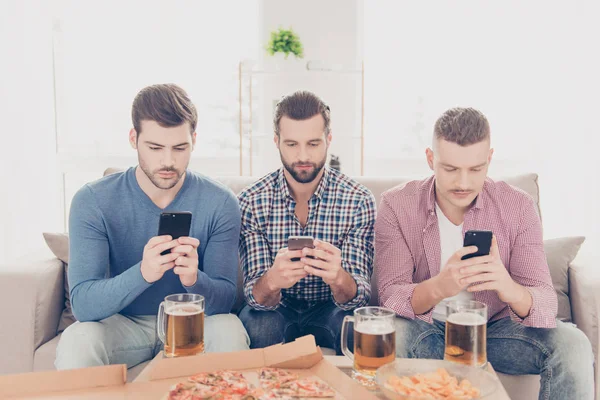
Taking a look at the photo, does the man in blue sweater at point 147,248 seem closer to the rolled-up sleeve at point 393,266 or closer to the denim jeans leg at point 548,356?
the rolled-up sleeve at point 393,266

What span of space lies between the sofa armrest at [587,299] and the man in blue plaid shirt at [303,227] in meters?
0.70

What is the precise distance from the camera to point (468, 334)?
1252 millimetres

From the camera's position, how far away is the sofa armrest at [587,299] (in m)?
1.87

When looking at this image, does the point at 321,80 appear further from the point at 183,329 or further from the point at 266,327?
the point at 183,329

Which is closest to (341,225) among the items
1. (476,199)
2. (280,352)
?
(476,199)

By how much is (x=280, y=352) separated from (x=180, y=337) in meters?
0.22

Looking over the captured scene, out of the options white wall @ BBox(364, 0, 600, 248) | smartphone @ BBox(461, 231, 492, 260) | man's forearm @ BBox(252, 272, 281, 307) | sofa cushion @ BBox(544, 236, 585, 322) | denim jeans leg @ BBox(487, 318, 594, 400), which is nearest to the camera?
smartphone @ BBox(461, 231, 492, 260)

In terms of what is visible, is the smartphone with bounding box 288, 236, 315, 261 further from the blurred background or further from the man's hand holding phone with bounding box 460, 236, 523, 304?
the blurred background

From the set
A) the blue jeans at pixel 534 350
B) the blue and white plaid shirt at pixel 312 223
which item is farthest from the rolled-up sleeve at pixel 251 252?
the blue jeans at pixel 534 350

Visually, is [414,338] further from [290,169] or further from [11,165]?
[11,165]

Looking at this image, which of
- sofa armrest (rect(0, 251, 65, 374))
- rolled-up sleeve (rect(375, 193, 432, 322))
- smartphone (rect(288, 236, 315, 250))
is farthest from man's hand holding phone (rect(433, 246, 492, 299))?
sofa armrest (rect(0, 251, 65, 374))

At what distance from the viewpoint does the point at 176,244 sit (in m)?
1.53

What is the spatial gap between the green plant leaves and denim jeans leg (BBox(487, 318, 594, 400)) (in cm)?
228

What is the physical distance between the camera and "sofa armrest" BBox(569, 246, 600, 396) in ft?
6.13
